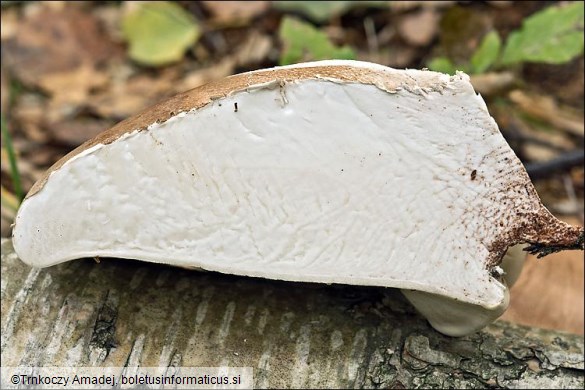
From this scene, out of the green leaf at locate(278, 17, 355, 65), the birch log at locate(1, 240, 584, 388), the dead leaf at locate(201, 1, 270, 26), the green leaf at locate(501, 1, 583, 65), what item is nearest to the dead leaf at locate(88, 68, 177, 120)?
the dead leaf at locate(201, 1, 270, 26)

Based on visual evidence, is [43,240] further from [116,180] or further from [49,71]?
[49,71]

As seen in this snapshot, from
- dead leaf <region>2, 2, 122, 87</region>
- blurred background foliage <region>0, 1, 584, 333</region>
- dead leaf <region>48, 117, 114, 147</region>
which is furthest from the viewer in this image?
dead leaf <region>2, 2, 122, 87</region>

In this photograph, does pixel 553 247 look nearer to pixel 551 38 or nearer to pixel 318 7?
pixel 551 38

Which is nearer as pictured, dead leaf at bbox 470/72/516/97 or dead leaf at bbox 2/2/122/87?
dead leaf at bbox 470/72/516/97

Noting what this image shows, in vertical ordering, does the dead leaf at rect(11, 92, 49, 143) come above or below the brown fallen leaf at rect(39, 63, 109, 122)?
below

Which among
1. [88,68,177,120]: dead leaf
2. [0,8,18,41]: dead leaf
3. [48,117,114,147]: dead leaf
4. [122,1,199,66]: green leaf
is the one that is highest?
[122,1,199,66]: green leaf

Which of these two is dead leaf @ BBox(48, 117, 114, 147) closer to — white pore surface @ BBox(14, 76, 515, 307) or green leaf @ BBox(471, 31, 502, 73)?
green leaf @ BBox(471, 31, 502, 73)

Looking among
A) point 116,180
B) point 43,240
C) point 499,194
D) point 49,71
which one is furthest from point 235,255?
point 49,71

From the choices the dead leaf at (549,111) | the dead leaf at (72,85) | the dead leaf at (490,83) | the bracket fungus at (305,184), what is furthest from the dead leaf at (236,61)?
the bracket fungus at (305,184)

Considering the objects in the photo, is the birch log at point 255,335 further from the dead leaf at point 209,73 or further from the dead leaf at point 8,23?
the dead leaf at point 8,23
